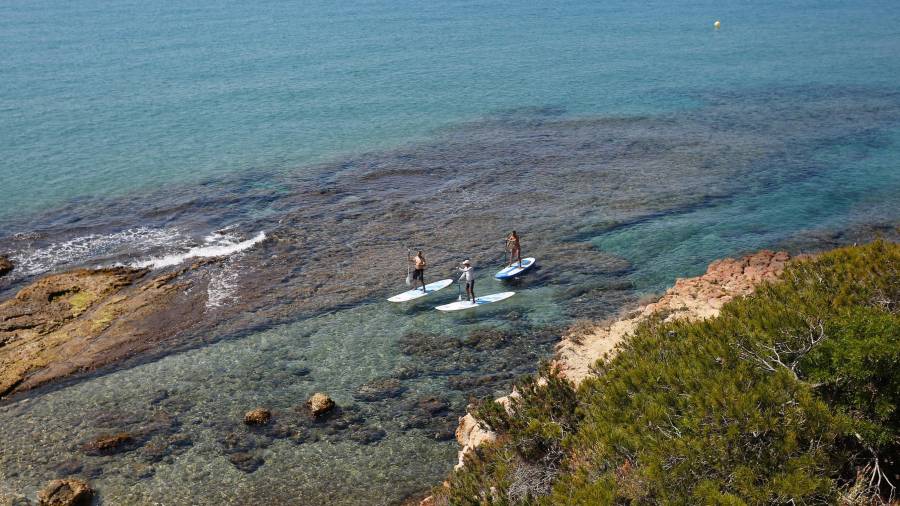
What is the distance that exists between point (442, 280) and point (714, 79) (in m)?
43.8

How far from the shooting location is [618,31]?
84.4m

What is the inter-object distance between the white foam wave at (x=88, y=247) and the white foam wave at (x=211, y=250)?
4.05 ft

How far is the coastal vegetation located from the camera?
930 cm

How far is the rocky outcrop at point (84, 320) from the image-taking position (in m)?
20.6

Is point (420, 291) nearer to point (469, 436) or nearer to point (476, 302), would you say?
point (476, 302)

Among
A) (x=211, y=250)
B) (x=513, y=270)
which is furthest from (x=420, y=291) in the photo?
(x=211, y=250)

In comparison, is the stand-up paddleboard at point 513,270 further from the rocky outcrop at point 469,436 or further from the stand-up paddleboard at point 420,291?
the rocky outcrop at point 469,436

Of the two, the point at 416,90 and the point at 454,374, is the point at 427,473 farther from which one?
the point at 416,90

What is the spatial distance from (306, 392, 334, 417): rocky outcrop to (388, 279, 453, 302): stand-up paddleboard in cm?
625

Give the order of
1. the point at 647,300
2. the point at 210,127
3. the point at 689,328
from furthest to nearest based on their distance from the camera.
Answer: the point at 210,127 → the point at 647,300 → the point at 689,328

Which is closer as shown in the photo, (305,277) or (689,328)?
(689,328)

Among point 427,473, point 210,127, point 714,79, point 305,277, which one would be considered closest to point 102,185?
point 210,127

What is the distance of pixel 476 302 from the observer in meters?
23.5

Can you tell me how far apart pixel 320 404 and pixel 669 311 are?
9.69m
